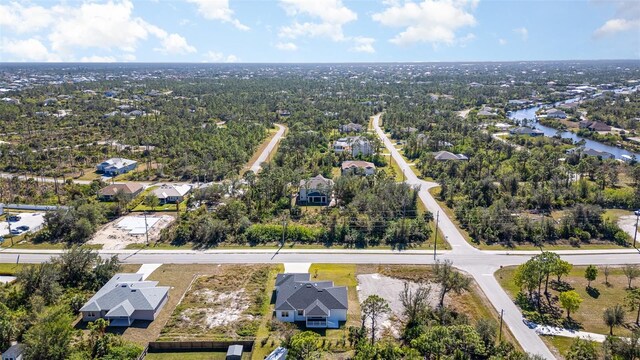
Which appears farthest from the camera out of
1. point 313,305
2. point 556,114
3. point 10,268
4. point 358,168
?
point 556,114

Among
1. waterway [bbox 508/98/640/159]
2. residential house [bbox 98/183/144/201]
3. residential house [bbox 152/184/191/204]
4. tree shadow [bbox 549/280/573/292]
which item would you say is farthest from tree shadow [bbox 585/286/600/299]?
waterway [bbox 508/98/640/159]

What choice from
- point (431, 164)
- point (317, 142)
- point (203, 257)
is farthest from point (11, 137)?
point (431, 164)

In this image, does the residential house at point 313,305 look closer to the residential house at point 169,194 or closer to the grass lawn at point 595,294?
the grass lawn at point 595,294

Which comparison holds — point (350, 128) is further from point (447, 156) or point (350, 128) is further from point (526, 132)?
point (526, 132)

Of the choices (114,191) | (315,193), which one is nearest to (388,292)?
(315,193)

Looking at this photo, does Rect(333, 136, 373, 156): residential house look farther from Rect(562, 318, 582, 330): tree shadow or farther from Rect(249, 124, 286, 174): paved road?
A: Rect(562, 318, 582, 330): tree shadow

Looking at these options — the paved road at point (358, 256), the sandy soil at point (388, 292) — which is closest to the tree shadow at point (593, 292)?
the paved road at point (358, 256)

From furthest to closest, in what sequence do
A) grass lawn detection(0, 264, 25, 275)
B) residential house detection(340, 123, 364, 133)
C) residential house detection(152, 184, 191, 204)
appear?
residential house detection(340, 123, 364, 133) < residential house detection(152, 184, 191, 204) < grass lawn detection(0, 264, 25, 275)
